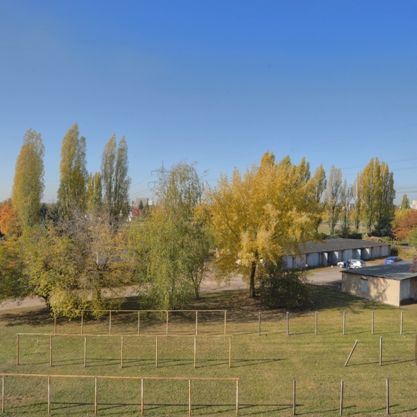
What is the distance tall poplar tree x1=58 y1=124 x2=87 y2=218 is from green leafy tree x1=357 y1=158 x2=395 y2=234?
45789 millimetres

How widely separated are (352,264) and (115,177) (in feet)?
104

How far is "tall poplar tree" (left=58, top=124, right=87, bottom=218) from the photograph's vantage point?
4506cm

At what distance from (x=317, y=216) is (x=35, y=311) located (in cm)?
2178

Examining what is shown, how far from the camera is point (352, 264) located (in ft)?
149

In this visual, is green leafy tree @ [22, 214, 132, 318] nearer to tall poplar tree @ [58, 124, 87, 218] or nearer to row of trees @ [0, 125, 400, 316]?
row of trees @ [0, 125, 400, 316]

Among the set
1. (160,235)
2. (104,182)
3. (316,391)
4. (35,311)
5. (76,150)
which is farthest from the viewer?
(104,182)

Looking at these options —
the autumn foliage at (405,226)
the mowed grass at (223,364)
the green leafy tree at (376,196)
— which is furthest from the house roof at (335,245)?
the mowed grass at (223,364)

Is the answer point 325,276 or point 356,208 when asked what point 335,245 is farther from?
point 356,208

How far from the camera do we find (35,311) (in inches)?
1073

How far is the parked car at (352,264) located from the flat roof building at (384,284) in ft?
37.2

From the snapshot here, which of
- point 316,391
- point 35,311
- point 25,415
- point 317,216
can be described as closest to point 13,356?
point 25,415

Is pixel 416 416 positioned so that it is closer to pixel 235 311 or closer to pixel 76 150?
pixel 235 311

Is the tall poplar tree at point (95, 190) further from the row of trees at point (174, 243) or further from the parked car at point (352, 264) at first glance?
the parked car at point (352, 264)

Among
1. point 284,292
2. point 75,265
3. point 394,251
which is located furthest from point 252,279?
point 394,251
